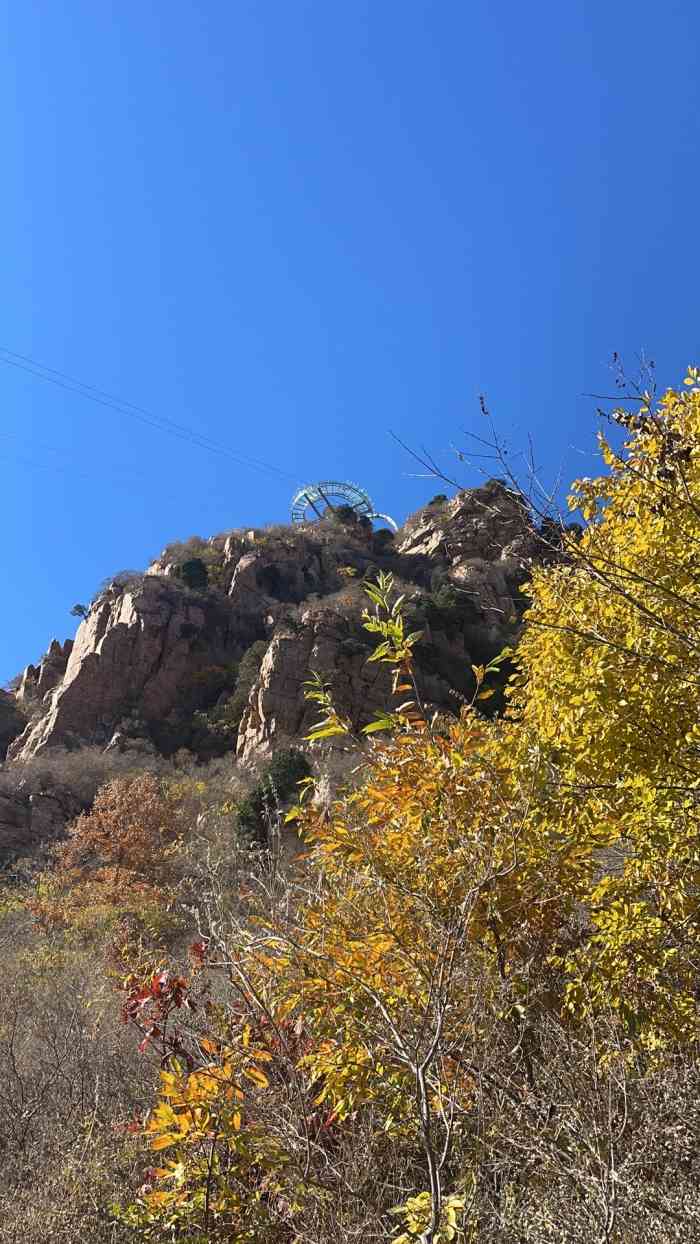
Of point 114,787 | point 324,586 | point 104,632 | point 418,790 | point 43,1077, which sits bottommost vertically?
point 43,1077

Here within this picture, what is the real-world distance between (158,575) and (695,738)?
39266 millimetres

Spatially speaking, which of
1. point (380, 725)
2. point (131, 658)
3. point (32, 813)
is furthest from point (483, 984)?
point (131, 658)

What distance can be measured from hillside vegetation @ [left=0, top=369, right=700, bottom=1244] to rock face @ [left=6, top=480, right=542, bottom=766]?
817 inches

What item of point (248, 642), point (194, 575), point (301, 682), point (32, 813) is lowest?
point (32, 813)

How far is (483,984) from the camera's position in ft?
9.45

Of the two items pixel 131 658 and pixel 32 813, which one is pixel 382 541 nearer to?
pixel 131 658

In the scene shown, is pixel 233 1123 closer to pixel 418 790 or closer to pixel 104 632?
pixel 418 790

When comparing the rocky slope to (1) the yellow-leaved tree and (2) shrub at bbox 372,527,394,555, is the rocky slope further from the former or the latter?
(1) the yellow-leaved tree

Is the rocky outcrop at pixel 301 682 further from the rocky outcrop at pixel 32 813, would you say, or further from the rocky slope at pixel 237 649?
the rocky outcrop at pixel 32 813

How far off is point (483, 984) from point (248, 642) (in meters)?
35.2

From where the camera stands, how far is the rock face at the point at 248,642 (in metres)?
28.9

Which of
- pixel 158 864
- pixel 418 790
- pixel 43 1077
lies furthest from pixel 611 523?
pixel 158 864

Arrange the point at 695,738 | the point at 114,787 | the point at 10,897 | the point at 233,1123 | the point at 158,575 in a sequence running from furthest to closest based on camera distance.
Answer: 1. the point at 158,575
2. the point at 114,787
3. the point at 10,897
4. the point at 695,738
5. the point at 233,1123

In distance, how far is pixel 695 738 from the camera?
3369 mm
